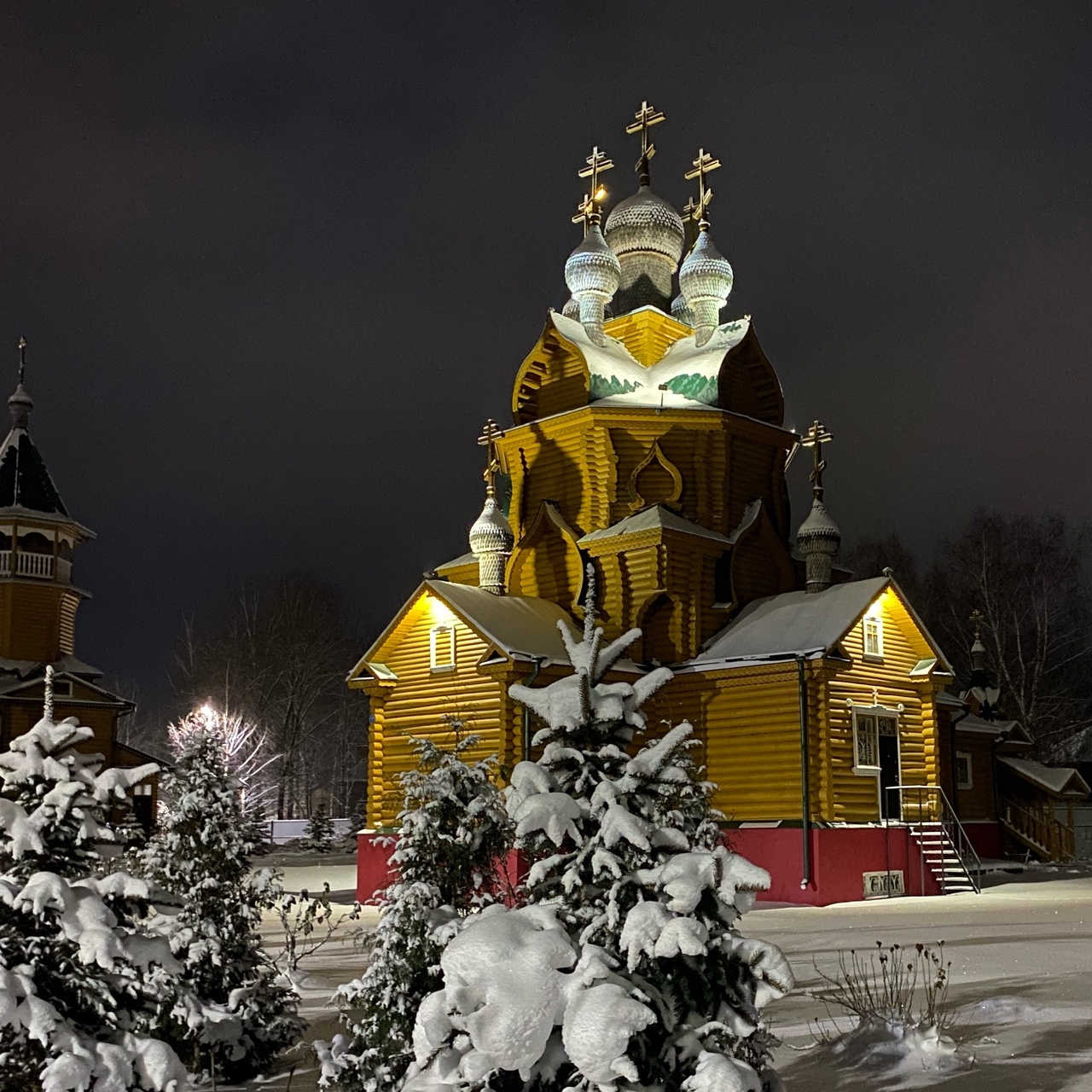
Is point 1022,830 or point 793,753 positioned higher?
point 793,753

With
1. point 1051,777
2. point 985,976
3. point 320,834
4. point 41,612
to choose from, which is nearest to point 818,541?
point 1051,777

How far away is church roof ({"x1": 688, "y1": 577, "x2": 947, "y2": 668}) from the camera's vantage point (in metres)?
21.1

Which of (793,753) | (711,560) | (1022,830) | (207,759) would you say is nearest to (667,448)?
(711,560)

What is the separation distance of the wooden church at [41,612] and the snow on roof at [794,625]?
21.4 m

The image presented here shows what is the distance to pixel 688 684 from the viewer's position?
2267cm

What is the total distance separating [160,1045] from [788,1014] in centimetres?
498

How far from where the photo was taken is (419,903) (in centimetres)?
733

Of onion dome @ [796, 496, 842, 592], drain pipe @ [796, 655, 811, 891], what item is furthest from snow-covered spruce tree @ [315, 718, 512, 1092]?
onion dome @ [796, 496, 842, 592]

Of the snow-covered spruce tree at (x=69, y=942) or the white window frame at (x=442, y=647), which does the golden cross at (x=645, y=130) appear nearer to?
the white window frame at (x=442, y=647)

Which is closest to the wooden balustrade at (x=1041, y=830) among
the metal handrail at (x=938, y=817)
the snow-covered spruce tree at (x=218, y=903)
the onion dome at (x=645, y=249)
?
the metal handrail at (x=938, y=817)

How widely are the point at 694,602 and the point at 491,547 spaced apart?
4742 mm

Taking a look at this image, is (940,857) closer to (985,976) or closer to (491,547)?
(491,547)

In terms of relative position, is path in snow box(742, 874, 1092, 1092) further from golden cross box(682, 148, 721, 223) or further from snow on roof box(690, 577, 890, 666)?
golden cross box(682, 148, 721, 223)

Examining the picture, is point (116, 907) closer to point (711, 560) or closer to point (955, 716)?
point (711, 560)
